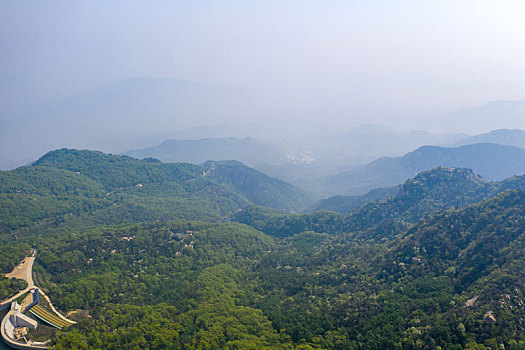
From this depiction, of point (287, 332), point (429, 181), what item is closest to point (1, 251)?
point (287, 332)

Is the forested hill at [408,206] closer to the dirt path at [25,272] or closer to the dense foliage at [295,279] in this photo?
the dense foliage at [295,279]

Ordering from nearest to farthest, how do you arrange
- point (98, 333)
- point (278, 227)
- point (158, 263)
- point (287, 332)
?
point (98, 333) < point (287, 332) < point (158, 263) < point (278, 227)

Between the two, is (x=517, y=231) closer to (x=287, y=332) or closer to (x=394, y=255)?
(x=394, y=255)

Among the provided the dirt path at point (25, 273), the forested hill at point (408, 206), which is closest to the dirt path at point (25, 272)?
the dirt path at point (25, 273)

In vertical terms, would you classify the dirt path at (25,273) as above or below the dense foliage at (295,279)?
above

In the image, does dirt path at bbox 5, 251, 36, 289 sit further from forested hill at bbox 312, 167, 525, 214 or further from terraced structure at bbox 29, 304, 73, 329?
forested hill at bbox 312, 167, 525, 214

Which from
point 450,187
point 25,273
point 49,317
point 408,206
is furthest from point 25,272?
point 450,187

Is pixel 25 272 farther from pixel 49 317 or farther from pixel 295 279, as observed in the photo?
pixel 295 279

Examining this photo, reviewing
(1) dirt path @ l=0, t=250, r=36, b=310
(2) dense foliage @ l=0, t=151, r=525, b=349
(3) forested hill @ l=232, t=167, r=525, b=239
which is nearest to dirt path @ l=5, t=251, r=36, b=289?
(1) dirt path @ l=0, t=250, r=36, b=310
